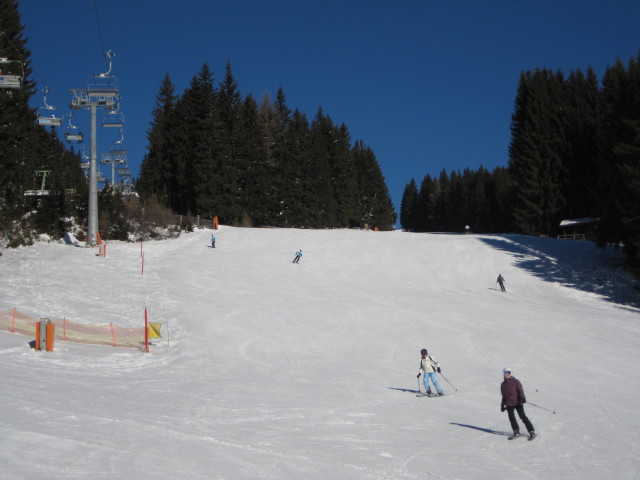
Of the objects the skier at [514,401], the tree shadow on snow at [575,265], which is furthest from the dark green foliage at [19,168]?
the tree shadow on snow at [575,265]

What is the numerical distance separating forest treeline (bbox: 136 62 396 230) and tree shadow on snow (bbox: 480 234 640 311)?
2846 centimetres

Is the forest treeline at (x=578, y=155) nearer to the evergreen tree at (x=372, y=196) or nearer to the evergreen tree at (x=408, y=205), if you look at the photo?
the evergreen tree at (x=372, y=196)

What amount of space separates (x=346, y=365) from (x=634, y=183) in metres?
25.3

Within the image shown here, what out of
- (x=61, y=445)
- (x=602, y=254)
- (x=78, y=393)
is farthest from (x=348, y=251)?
(x=61, y=445)

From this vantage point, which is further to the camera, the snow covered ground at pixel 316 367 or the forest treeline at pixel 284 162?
the forest treeline at pixel 284 162

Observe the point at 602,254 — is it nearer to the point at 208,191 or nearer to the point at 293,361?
the point at 293,361

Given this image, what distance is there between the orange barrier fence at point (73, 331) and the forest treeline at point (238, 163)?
39.5 meters

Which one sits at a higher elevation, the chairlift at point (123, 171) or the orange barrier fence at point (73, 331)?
the chairlift at point (123, 171)

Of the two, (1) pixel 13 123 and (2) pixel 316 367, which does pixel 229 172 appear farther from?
(2) pixel 316 367

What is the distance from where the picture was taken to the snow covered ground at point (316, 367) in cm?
877

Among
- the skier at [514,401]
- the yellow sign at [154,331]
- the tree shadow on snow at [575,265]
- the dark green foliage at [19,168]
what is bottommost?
the yellow sign at [154,331]

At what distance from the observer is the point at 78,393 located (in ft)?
40.0

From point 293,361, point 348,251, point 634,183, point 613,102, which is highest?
point 613,102

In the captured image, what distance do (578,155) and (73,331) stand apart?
6049 cm
